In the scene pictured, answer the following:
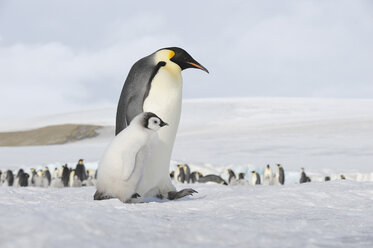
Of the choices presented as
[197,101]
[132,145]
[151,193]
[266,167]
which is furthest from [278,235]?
[197,101]

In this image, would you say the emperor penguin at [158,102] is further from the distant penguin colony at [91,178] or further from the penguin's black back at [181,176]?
the penguin's black back at [181,176]

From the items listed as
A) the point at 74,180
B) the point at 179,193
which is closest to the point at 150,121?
the point at 179,193

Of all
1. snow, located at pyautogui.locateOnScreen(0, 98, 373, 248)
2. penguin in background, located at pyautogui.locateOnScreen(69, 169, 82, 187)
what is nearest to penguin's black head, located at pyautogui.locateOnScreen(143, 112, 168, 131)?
snow, located at pyautogui.locateOnScreen(0, 98, 373, 248)

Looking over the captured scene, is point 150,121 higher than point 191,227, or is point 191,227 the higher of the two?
point 150,121

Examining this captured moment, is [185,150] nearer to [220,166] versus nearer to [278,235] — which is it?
[220,166]

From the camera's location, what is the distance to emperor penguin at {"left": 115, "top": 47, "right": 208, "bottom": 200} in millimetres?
3967

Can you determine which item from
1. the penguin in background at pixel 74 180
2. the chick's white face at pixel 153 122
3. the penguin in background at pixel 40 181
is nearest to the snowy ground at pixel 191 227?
the chick's white face at pixel 153 122

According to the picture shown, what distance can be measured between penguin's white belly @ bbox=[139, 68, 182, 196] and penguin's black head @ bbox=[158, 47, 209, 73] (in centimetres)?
17

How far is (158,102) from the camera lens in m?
3.98

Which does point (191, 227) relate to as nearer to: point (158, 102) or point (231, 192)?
point (158, 102)

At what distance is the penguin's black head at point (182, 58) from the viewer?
4.18 m

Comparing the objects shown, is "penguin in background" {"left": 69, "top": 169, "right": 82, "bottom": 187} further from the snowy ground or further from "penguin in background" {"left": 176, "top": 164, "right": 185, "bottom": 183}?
the snowy ground

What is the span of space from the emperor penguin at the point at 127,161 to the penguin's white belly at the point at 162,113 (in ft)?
1.21

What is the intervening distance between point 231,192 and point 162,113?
1026mm
